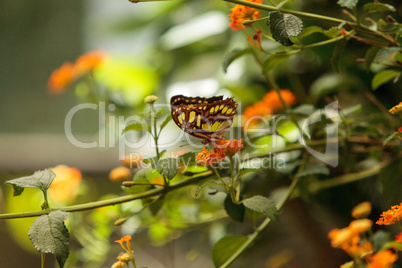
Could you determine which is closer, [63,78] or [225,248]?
[225,248]

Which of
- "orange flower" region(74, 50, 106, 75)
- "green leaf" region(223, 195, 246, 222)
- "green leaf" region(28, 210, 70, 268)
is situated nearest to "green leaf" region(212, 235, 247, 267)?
"green leaf" region(223, 195, 246, 222)

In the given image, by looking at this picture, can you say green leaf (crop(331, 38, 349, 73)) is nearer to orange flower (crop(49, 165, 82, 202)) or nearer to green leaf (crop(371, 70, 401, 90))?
green leaf (crop(371, 70, 401, 90))

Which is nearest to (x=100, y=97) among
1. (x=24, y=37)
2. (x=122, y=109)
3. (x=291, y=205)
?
(x=122, y=109)

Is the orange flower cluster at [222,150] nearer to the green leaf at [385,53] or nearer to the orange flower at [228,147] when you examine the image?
the orange flower at [228,147]

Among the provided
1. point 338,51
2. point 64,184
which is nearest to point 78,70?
point 64,184

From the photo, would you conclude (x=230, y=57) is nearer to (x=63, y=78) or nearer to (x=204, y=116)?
(x=204, y=116)

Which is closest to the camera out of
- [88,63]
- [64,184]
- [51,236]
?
[51,236]
